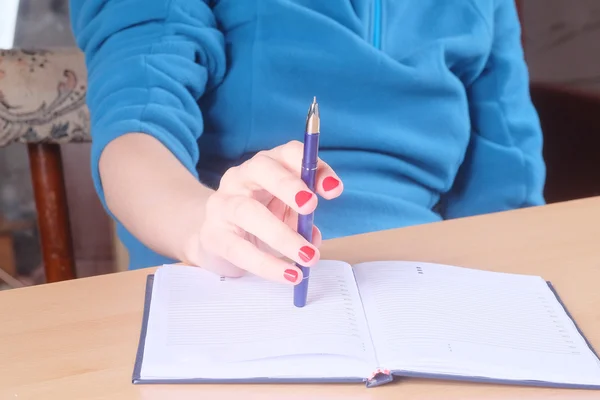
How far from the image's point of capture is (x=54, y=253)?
1345 mm

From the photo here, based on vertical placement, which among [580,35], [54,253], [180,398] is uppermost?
[180,398]

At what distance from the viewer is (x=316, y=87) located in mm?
846

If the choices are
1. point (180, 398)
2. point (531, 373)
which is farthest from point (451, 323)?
point (180, 398)

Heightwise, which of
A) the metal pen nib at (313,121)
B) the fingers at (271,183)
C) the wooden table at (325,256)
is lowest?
the wooden table at (325,256)

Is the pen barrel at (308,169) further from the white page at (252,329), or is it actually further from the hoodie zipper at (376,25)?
the hoodie zipper at (376,25)

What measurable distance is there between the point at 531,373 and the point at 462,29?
0.60 m

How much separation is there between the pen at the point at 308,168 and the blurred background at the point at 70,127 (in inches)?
33.2

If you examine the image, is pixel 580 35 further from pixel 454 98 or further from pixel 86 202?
pixel 86 202

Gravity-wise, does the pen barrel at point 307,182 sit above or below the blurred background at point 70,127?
above

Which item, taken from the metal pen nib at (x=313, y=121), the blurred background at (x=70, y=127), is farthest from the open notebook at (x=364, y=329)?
the blurred background at (x=70, y=127)

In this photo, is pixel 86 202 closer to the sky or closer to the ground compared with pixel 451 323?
closer to the ground

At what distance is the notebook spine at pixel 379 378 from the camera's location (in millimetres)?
449

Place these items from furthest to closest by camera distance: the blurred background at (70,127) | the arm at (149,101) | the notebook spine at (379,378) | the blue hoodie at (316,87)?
1. the blurred background at (70,127)
2. the blue hoodie at (316,87)
3. the arm at (149,101)
4. the notebook spine at (379,378)

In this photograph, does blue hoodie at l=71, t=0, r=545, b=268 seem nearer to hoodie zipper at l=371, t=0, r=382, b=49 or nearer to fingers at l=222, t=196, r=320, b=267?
hoodie zipper at l=371, t=0, r=382, b=49
